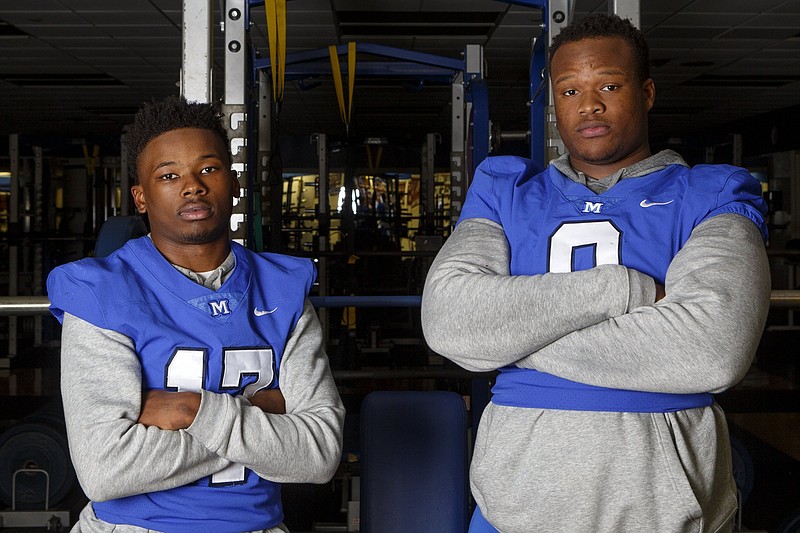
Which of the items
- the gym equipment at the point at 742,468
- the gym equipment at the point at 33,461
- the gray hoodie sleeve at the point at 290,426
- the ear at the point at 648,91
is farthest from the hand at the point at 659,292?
the gym equipment at the point at 33,461

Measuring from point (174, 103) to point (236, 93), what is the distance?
841mm

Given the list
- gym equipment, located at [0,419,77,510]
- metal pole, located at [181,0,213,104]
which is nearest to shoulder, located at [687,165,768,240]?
metal pole, located at [181,0,213,104]

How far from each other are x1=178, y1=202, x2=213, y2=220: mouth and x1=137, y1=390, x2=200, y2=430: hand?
0.30 m

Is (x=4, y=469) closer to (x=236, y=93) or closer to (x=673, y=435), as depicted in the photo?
(x=236, y=93)

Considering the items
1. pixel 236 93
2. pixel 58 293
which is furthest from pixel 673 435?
pixel 236 93

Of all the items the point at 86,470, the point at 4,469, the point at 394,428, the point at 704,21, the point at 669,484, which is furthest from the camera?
the point at 704,21

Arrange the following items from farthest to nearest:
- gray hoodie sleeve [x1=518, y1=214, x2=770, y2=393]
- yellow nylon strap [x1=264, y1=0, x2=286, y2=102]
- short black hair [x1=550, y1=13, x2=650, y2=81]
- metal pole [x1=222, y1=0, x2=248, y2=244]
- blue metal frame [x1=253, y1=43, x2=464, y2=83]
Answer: blue metal frame [x1=253, y1=43, x2=464, y2=83], yellow nylon strap [x1=264, y1=0, x2=286, y2=102], metal pole [x1=222, y1=0, x2=248, y2=244], short black hair [x1=550, y1=13, x2=650, y2=81], gray hoodie sleeve [x1=518, y1=214, x2=770, y2=393]

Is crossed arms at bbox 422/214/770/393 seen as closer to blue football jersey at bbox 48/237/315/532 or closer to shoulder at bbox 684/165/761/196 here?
shoulder at bbox 684/165/761/196

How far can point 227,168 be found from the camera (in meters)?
1.42

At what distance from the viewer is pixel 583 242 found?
1189 millimetres

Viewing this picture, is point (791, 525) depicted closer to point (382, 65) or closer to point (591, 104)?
point (591, 104)

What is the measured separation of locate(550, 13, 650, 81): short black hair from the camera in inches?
50.4

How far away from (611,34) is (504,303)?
47 centimetres

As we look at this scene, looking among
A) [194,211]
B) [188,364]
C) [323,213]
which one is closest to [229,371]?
[188,364]
